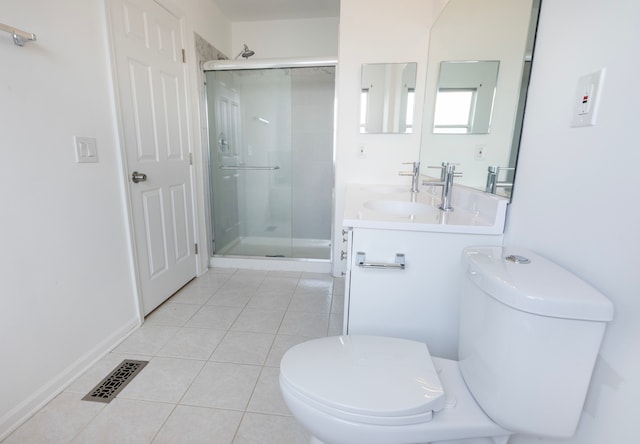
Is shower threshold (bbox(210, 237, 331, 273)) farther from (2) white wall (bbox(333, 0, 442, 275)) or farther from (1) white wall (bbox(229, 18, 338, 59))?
(1) white wall (bbox(229, 18, 338, 59))

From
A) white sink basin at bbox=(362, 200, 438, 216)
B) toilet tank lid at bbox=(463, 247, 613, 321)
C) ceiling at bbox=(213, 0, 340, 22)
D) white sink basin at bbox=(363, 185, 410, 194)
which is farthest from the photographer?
ceiling at bbox=(213, 0, 340, 22)

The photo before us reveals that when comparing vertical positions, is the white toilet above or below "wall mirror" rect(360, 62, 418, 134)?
below

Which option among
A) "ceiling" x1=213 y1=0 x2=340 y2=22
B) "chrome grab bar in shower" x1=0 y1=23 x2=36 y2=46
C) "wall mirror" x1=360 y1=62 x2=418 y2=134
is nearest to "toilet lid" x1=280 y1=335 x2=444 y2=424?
"chrome grab bar in shower" x1=0 y1=23 x2=36 y2=46

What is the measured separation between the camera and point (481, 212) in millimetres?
1167

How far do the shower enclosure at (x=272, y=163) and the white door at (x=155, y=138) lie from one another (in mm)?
480

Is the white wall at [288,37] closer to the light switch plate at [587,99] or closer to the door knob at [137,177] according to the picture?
the door knob at [137,177]

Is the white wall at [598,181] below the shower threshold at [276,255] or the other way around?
the other way around

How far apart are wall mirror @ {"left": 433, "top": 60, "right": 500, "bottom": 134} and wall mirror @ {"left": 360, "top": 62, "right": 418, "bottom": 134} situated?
1.03ft

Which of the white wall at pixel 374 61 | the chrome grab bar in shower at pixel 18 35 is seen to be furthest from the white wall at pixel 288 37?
the chrome grab bar in shower at pixel 18 35

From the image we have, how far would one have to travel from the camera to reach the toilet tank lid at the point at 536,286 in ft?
1.93

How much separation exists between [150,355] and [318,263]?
148cm

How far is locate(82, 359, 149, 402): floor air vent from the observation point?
51.8 inches

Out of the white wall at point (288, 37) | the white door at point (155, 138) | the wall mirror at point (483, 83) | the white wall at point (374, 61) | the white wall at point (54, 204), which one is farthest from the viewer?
the white wall at point (288, 37)

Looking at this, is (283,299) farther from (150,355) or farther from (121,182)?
(121,182)
